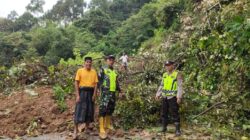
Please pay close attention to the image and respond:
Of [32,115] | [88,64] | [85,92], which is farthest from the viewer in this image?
[32,115]

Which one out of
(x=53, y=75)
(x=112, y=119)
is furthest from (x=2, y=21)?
(x=112, y=119)

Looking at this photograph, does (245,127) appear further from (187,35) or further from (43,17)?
(43,17)

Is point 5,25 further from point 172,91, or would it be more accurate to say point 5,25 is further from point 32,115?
point 172,91

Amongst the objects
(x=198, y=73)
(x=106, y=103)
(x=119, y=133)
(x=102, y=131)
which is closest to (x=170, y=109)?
(x=119, y=133)

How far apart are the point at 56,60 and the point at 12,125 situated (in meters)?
28.2

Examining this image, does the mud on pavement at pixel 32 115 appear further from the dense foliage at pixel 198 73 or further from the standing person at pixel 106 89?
the standing person at pixel 106 89

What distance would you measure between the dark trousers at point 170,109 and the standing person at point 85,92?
140 cm

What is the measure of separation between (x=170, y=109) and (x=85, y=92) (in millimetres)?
1670

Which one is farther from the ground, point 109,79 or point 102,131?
point 109,79

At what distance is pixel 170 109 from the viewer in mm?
7285

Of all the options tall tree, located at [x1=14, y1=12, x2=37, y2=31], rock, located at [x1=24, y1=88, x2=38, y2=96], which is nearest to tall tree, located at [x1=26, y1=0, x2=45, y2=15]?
tall tree, located at [x1=14, y1=12, x2=37, y2=31]

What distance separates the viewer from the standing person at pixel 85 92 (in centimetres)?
704

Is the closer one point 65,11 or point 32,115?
point 32,115

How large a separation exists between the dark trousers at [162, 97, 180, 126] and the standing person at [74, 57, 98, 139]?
140cm
